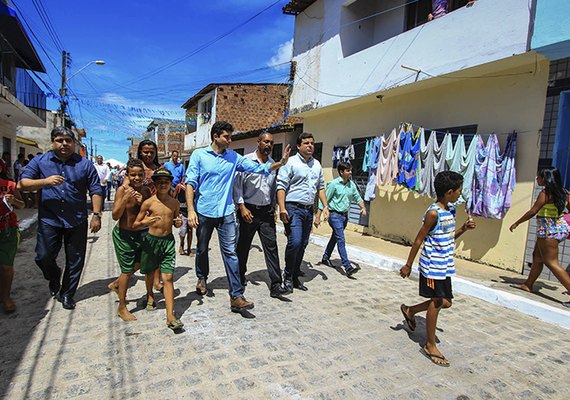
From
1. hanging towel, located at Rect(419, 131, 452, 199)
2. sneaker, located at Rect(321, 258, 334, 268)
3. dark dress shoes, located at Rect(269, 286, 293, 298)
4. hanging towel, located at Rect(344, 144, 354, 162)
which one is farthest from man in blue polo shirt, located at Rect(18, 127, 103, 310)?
hanging towel, located at Rect(344, 144, 354, 162)

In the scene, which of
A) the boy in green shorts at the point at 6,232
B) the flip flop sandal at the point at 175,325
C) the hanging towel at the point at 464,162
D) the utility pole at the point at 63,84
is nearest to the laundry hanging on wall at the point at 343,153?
the hanging towel at the point at 464,162

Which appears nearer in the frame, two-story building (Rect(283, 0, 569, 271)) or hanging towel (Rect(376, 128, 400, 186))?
two-story building (Rect(283, 0, 569, 271))

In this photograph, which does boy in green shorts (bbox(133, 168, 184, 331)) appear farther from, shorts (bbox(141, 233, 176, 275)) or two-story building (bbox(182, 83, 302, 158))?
two-story building (bbox(182, 83, 302, 158))

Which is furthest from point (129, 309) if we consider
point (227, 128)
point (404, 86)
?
point (404, 86)

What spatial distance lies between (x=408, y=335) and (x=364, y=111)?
717 cm

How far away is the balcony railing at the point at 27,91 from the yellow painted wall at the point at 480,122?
12.4 meters

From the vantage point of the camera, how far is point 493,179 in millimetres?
5820

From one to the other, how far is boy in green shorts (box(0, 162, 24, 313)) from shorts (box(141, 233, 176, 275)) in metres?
1.37

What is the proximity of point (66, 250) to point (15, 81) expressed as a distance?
509 inches

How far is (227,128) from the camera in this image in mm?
3678

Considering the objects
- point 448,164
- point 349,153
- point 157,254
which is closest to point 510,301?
point 448,164

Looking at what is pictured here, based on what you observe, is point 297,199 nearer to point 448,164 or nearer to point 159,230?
point 159,230

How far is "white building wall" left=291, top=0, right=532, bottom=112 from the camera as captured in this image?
5.63m

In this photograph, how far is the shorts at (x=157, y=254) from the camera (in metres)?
3.33
